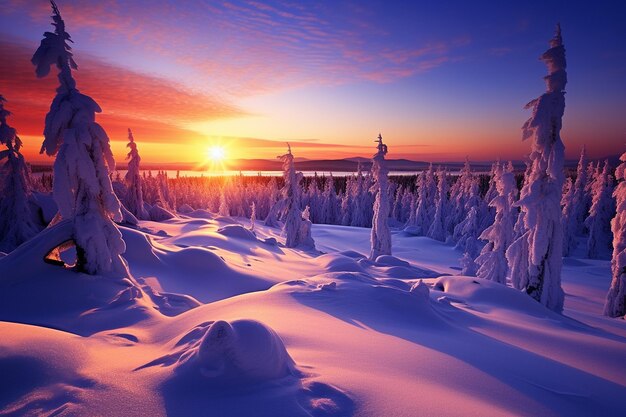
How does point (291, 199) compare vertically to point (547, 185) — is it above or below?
below

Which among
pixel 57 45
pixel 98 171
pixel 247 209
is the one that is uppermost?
pixel 57 45

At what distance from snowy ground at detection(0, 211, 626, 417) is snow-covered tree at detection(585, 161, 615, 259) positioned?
41.2m

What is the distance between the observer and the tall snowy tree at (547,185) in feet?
43.5

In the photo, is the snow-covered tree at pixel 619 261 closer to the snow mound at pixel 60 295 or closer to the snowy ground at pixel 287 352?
the snowy ground at pixel 287 352

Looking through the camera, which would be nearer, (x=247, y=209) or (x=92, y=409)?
(x=92, y=409)

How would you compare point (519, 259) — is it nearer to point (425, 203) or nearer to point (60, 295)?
point (60, 295)

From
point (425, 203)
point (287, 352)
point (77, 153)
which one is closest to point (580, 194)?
point (425, 203)

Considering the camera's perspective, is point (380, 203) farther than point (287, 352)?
Yes

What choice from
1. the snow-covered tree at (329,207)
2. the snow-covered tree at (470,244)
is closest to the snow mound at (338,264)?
the snow-covered tree at (470,244)

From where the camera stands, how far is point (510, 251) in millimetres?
15930

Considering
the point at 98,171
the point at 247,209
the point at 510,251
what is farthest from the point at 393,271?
the point at 247,209

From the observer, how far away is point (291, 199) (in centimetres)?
2862

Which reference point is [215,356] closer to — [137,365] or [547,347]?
[137,365]

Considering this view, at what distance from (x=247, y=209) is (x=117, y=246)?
209ft
